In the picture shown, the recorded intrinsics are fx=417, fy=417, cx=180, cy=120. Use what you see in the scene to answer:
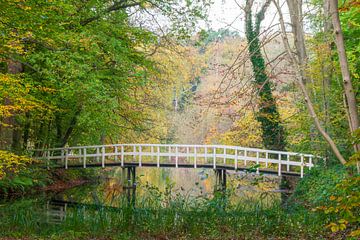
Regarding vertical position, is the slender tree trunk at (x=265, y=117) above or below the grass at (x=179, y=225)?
above

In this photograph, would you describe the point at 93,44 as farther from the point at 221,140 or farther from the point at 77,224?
the point at 221,140

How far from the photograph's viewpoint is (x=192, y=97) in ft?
42.5

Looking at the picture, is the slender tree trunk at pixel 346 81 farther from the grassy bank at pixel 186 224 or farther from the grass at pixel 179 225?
the grass at pixel 179 225

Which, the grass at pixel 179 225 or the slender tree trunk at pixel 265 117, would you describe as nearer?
the grass at pixel 179 225

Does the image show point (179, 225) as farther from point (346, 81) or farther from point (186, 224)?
point (346, 81)

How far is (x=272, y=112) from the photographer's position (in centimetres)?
1505

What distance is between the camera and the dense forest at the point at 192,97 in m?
6.15

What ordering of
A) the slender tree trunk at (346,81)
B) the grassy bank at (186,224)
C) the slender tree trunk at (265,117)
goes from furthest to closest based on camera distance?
the slender tree trunk at (265,117) → the grassy bank at (186,224) → the slender tree trunk at (346,81)

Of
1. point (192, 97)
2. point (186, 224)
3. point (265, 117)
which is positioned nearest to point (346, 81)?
point (186, 224)

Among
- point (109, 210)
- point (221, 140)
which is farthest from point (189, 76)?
point (109, 210)

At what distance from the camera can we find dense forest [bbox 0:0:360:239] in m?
6.15

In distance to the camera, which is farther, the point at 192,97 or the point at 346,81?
the point at 192,97

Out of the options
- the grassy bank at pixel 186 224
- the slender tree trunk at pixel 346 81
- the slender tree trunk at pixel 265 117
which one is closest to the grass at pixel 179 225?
the grassy bank at pixel 186 224

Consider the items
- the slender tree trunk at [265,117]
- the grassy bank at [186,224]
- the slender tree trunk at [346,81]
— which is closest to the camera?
the slender tree trunk at [346,81]
